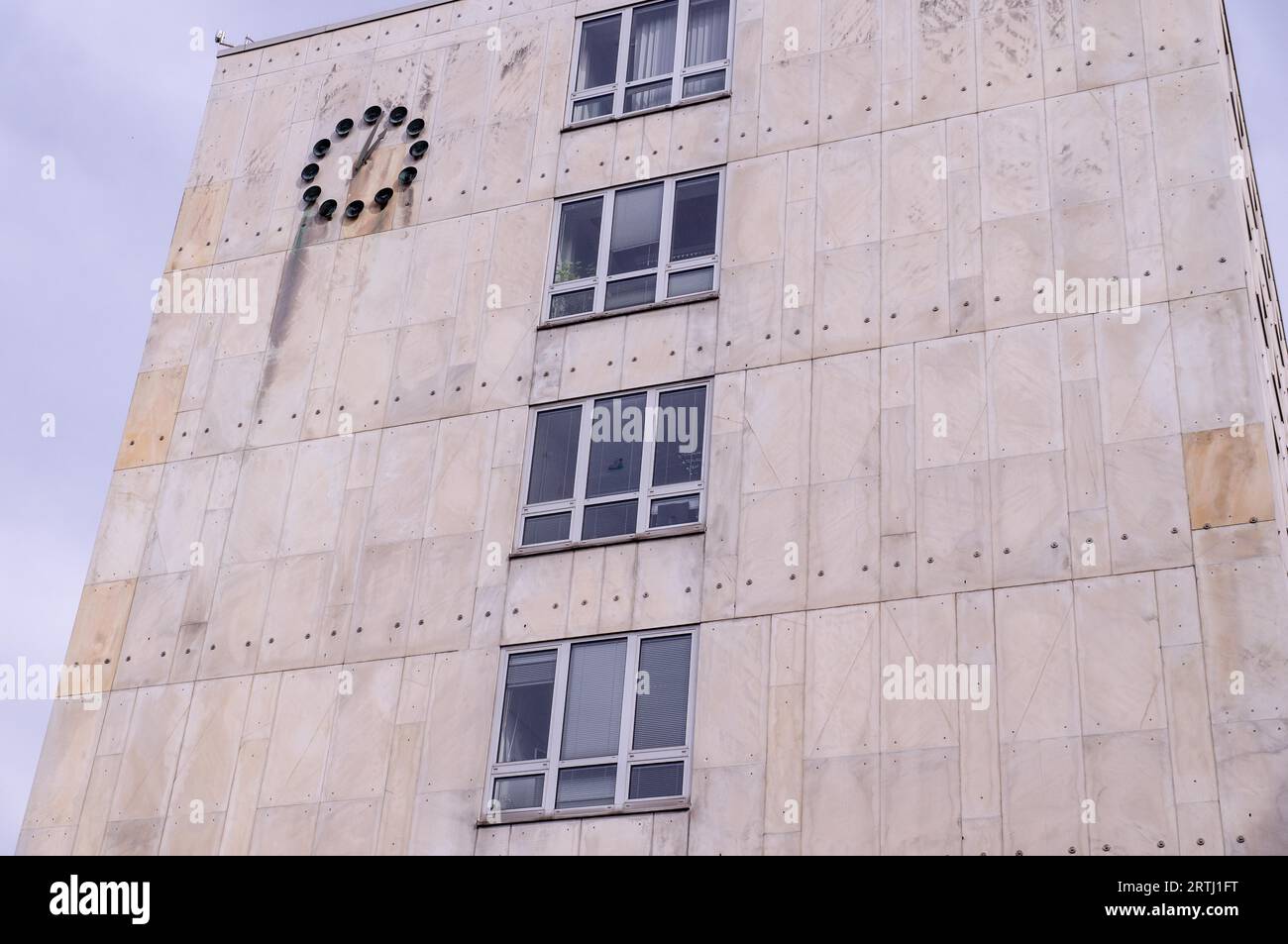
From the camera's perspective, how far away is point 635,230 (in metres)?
28.9

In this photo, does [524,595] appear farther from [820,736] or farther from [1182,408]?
[1182,408]

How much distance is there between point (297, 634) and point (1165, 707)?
42.7 feet

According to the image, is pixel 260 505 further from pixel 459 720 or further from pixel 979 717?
pixel 979 717

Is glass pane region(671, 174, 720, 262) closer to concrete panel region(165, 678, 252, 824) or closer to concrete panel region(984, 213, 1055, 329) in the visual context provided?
concrete panel region(984, 213, 1055, 329)

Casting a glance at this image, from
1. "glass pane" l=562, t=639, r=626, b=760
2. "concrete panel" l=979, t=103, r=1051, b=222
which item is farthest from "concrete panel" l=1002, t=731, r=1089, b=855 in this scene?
"concrete panel" l=979, t=103, r=1051, b=222

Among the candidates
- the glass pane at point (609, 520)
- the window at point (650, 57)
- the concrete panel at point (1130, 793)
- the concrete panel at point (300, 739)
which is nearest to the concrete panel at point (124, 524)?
the concrete panel at point (300, 739)

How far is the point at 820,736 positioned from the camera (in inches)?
917

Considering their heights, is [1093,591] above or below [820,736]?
above

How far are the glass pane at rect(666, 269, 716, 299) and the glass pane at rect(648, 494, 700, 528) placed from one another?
3.72m

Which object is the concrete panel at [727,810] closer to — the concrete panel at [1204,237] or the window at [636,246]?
the window at [636,246]

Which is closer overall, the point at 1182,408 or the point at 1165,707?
the point at 1165,707

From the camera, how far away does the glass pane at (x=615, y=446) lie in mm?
26547

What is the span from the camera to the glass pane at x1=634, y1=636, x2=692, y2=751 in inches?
955
